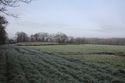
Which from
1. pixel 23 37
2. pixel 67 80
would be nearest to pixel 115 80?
pixel 67 80

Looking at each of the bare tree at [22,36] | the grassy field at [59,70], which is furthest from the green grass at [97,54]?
the bare tree at [22,36]

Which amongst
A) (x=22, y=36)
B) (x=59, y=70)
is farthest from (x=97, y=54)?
(x=22, y=36)

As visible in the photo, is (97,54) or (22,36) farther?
(22,36)

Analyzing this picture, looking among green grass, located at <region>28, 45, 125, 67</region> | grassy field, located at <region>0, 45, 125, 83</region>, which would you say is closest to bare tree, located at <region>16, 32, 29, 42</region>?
green grass, located at <region>28, 45, 125, 67</region>

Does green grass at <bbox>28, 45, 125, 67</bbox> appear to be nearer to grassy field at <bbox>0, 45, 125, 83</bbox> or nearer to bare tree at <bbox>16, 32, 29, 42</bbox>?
grassy field at <bbox>0, 45, 125, 83</bbox>

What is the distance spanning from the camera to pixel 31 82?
33.6ft

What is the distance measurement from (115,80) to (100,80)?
90 centimetres

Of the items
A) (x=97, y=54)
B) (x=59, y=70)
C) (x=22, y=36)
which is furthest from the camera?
(x=22, y=36)

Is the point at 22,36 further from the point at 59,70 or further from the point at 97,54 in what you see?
the point at 59,70

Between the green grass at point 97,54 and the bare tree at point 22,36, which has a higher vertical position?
the bare tree at point 22,36

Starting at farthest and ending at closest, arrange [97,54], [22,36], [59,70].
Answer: [22,36]
[97,54]
[59,70]

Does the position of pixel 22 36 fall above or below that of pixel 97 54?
above

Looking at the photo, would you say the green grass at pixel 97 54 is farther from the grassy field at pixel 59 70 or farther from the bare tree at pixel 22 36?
the bare tree at pixel 22 36

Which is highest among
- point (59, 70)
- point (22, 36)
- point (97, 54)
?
point (22, 36)
